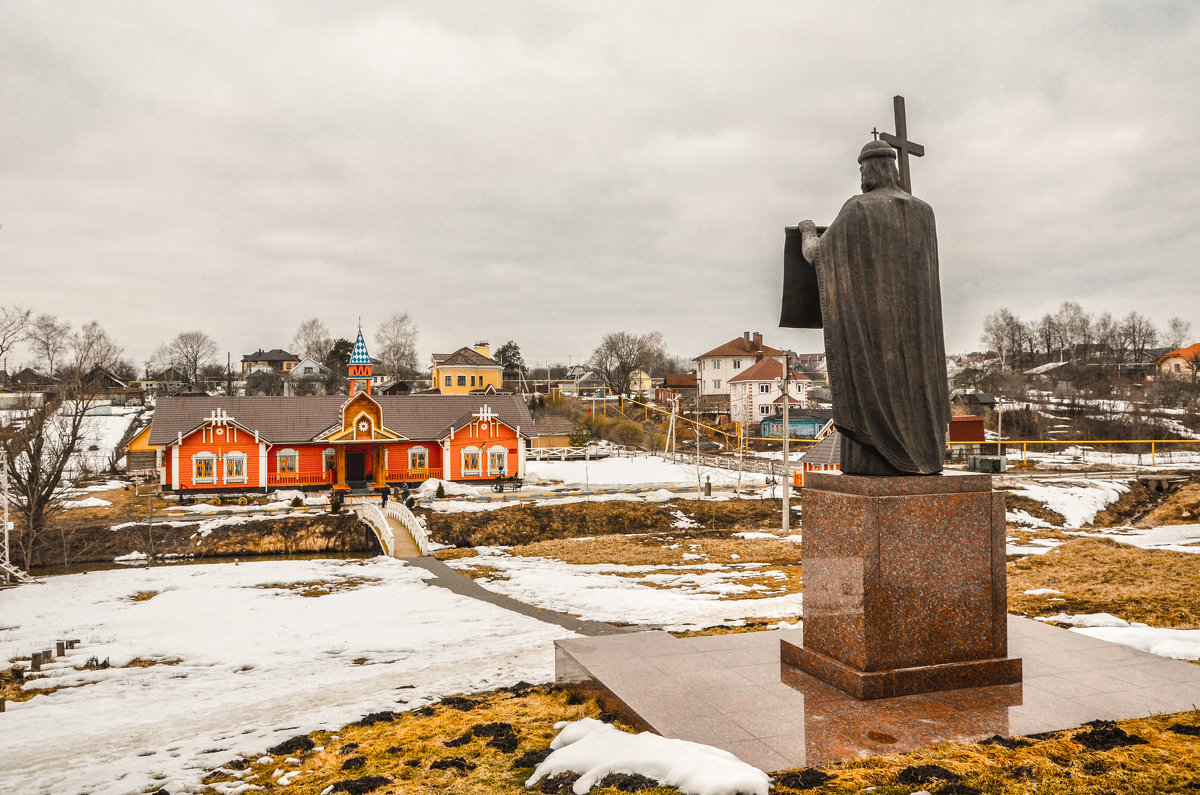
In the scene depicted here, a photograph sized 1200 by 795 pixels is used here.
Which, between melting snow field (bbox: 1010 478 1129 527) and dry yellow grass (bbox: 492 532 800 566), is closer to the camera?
dry yellow grass (bbox: 492 532 800 566)

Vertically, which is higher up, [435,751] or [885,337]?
[885,337]

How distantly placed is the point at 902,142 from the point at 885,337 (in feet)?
6.69

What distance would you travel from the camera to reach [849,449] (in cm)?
628

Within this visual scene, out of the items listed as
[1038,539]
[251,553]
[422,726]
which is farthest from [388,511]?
[422,726]

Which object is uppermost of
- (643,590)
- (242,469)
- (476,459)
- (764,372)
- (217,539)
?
(764,372)

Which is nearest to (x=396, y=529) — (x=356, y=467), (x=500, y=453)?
(x=500, y=453)

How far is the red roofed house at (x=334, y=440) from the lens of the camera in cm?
3816

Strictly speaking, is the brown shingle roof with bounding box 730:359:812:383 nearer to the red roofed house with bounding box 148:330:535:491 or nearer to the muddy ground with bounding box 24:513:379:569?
the red roofed house with bounding box 148:330:535:491

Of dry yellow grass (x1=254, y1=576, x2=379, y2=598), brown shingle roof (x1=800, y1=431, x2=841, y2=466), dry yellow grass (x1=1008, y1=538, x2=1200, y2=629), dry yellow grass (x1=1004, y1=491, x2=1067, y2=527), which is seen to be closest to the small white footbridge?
dry yellow grass (x1=254, y1=576, x2=379, y2=598)

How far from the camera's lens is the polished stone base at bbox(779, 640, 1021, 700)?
549 centimetres

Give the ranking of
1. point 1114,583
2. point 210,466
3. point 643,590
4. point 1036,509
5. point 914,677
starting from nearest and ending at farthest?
point 914,677, point 1114,583, point 643,590, point 1036,509, point 210,466

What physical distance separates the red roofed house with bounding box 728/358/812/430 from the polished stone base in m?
63.9

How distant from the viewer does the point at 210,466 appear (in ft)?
125

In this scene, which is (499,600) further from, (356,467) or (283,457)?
(283,457)
